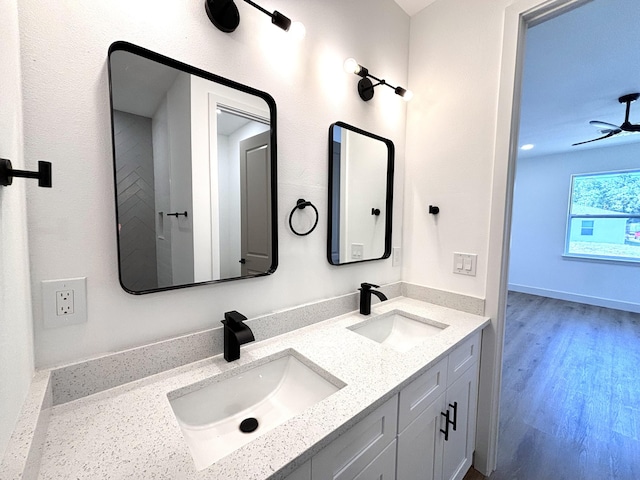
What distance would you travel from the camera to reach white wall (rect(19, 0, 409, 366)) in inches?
28.3

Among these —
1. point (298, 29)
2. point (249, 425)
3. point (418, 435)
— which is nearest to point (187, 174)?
point (298, 29)

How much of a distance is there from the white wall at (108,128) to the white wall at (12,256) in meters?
0.05

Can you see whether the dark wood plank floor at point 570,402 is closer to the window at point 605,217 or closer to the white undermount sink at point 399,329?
the white undermount sink at point 399,329

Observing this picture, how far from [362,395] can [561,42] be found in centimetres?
257

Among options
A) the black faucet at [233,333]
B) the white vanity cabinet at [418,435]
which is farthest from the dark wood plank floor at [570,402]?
the black faucet at [233,333]

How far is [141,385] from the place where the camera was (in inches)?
33.1

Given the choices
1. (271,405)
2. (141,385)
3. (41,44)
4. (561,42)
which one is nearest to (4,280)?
(141,385)

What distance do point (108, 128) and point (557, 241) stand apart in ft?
20.1

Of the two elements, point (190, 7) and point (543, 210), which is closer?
point (190, 7)

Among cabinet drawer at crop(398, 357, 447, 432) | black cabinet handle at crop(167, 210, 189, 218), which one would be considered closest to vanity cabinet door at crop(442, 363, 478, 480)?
cabinet drawer at crop(398, 357, 447, 432)

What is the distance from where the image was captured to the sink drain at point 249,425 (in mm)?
851

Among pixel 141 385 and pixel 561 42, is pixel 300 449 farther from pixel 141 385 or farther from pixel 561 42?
pixel 561 42

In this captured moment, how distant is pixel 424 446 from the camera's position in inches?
41.8

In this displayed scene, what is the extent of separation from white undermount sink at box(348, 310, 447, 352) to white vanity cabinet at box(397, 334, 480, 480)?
7.8 inches
